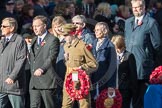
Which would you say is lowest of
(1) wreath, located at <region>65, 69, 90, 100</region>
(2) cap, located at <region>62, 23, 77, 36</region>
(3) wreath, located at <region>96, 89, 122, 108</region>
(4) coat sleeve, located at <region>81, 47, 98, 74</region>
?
(3) wreath, located at <region>96, 89, 122, 108</region>

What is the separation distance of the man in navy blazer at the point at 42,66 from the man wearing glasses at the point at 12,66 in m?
0.26

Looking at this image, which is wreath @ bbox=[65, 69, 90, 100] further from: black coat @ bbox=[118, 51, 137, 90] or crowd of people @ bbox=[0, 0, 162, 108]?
black coat @ bbox=[118, 51, 137, 90]

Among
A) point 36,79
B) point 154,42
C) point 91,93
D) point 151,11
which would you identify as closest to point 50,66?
point 36,79

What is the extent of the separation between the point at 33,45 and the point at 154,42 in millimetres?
2265

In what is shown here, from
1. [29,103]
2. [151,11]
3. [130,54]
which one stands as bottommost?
[29,103]

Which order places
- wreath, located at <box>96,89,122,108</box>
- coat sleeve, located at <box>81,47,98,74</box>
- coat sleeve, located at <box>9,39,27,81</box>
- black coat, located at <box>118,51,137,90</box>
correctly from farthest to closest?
black coat, located at <box>118,51,137,90</box>, wreath, located at <box>96,89,122,108</box>, coat sleeve, located at <box>81,47,98,74</box>, coat sleeve, located at <box>9,39,27,81</box>

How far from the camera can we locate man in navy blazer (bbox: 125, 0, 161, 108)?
12625mm

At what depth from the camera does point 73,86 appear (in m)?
11.6

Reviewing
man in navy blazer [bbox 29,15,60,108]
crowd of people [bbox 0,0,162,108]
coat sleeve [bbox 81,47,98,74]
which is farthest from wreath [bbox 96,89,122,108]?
man in navy blazer [bbox 29,15,60,108]

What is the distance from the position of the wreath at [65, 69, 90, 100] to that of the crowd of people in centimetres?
5

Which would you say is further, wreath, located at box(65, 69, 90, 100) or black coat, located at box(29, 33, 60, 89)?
black coat, located at box(29, 33, 60, 89)

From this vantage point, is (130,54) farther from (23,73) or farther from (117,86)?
(23,73)

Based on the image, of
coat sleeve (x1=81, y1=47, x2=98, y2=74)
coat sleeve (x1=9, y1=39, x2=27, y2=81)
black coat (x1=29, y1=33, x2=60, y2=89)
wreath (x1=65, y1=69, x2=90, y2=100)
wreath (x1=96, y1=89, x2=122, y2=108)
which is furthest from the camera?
wreath (x1=96, y1=89, x2=122, y2=108)

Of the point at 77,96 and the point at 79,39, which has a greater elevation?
the point at 79,39
